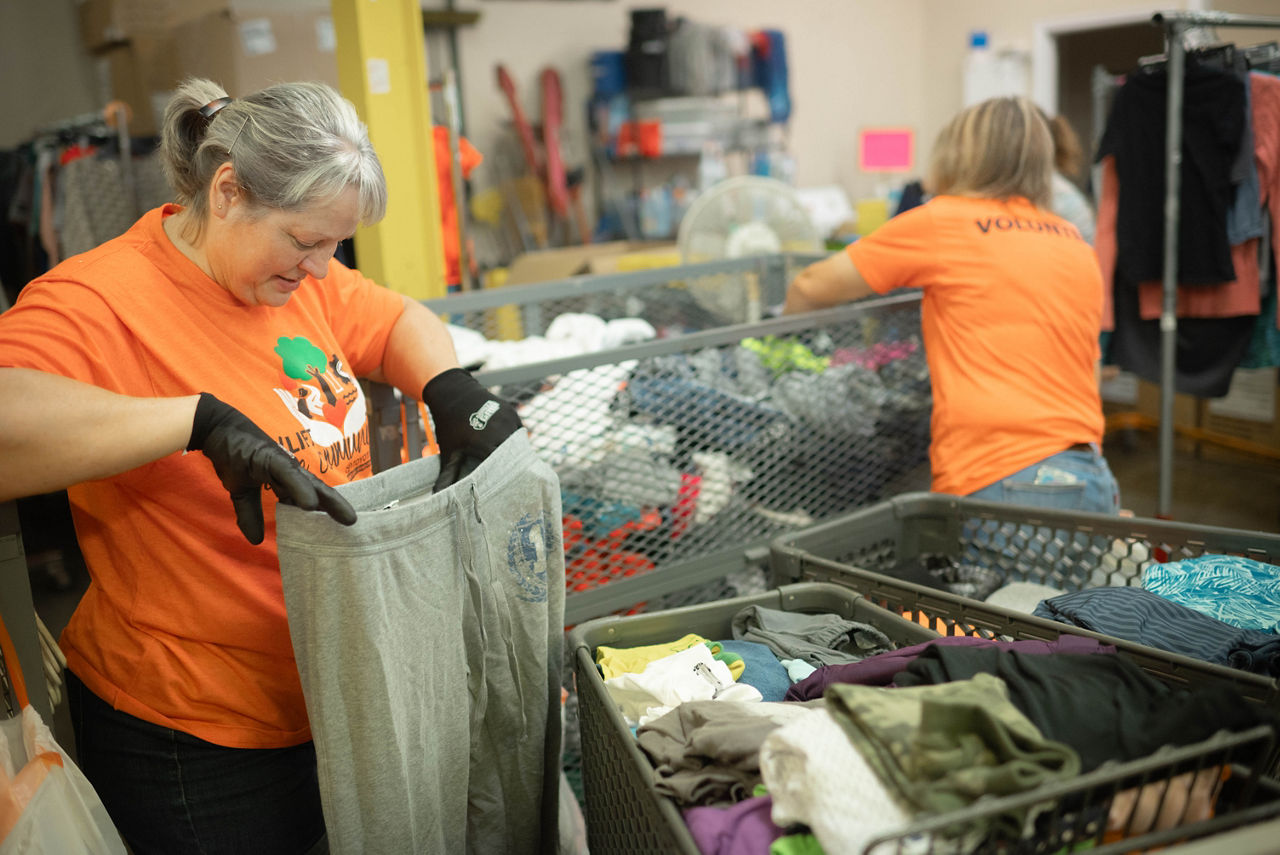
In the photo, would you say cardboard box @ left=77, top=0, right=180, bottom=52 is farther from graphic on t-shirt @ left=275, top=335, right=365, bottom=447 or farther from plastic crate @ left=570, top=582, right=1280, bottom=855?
plastic crate @ left=570, top=582, right=1280, bottom=855

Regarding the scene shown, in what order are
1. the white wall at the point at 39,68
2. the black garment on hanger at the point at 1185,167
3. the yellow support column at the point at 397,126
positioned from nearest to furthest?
1. the yellow support column at the point at 397,126
2. the black garment on hanger at the point at 1185,167
3. the white wall at the point at 39,68

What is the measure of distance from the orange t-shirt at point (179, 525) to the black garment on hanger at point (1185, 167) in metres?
3.50

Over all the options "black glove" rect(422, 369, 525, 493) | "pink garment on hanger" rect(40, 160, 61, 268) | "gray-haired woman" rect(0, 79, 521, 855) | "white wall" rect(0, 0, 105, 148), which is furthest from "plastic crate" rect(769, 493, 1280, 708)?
"white wall" rect(0, 0, 105, 148)

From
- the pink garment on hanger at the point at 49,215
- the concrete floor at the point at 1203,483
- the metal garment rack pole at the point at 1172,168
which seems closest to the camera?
the metal garment rack pole at the point at 1172,168

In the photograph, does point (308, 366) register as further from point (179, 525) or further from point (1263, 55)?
point (1263, 55)

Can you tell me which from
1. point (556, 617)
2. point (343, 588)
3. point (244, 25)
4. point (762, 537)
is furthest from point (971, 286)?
point (244, 25)

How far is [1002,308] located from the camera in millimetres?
2373

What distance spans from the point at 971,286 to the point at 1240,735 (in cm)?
157

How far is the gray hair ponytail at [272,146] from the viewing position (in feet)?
4.24

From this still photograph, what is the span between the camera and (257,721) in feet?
4.57

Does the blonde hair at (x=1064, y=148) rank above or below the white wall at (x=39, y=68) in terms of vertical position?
below

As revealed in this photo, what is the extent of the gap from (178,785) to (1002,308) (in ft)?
6.74

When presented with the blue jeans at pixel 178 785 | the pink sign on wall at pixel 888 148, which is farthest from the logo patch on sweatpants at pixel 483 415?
the pink sign on wall at pixel 888 148

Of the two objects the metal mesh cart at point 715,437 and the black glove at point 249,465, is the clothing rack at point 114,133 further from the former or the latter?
the black glove at point 249,465
